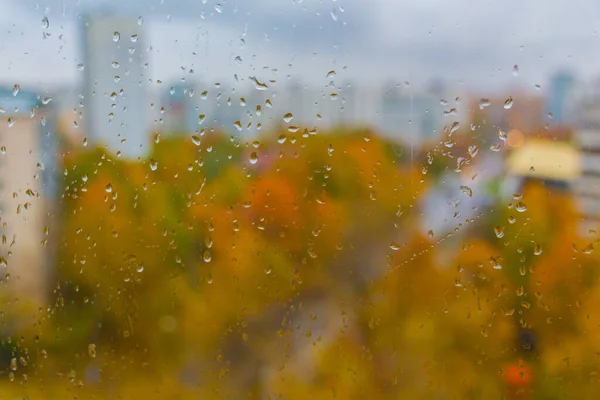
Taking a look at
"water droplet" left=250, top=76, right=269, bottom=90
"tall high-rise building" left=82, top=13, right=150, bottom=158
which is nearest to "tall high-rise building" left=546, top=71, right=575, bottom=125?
"water droplet" left=250, top=76, right=269, bottom=90

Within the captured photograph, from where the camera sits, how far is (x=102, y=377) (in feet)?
3.33

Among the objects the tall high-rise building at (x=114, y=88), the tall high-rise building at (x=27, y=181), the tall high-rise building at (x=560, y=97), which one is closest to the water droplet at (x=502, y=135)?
the tall high-rise building at (x=560, y=97)

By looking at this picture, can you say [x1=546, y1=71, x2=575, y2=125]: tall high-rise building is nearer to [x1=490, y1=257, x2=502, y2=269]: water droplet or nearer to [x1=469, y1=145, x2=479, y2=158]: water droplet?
[x1=469, y1=145, x2=479, y2=158]: water droplet

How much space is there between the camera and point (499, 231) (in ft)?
3.05

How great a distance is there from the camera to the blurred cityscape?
3.07 ft

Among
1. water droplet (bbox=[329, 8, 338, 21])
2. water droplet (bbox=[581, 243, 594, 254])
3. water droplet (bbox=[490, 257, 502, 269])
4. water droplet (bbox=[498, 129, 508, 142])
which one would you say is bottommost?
water droplet (bbox=[490, 257, 502, 269])

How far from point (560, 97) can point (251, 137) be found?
1.93ft

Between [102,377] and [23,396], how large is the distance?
15 cm

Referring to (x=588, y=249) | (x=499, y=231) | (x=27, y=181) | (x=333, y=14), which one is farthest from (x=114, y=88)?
(x=588, y=249)

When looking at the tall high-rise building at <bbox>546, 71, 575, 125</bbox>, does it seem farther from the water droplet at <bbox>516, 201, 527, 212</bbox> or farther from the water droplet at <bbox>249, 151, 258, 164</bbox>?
the water droplet at <bbox>249, 151, 258, 164</bbox>

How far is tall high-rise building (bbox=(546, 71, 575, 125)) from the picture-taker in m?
0.96

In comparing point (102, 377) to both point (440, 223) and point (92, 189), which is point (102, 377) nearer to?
point (92, 189)

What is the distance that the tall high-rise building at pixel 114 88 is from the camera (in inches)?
39.1

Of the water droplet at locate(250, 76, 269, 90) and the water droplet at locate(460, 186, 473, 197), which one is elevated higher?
the water droplet at locate(250, 76, 269, 90)
